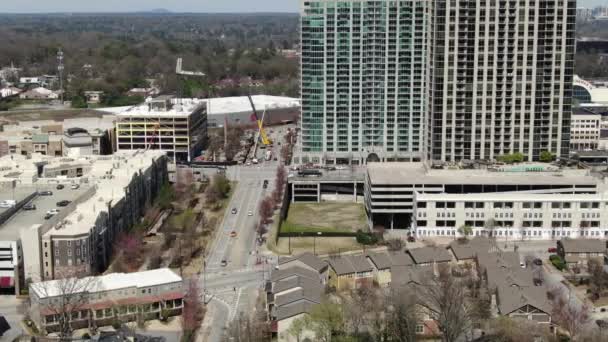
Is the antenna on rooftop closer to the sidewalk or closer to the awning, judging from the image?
the awning

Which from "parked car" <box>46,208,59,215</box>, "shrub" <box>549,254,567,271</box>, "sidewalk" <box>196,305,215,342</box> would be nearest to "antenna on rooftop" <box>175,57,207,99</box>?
"parked car" <box>46,208,59,215</box>

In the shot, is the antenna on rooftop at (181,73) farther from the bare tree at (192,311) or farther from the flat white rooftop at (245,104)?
the bare tree at (192,311)

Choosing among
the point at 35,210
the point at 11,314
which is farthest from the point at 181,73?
the point at 11,314

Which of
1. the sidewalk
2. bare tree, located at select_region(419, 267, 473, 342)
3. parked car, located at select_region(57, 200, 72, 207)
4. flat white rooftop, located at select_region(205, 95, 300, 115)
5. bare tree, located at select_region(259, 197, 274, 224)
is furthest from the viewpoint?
flat white rooftop, located at select_region(205, 95, 300, 115)

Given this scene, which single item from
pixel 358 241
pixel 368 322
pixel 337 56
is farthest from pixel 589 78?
pixel 368 322

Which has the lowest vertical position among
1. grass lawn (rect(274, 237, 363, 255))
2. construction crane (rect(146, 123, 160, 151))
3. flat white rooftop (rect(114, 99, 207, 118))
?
grass lawn (rect(274, 237, 363, 255))

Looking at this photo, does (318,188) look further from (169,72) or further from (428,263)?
(169,72)
